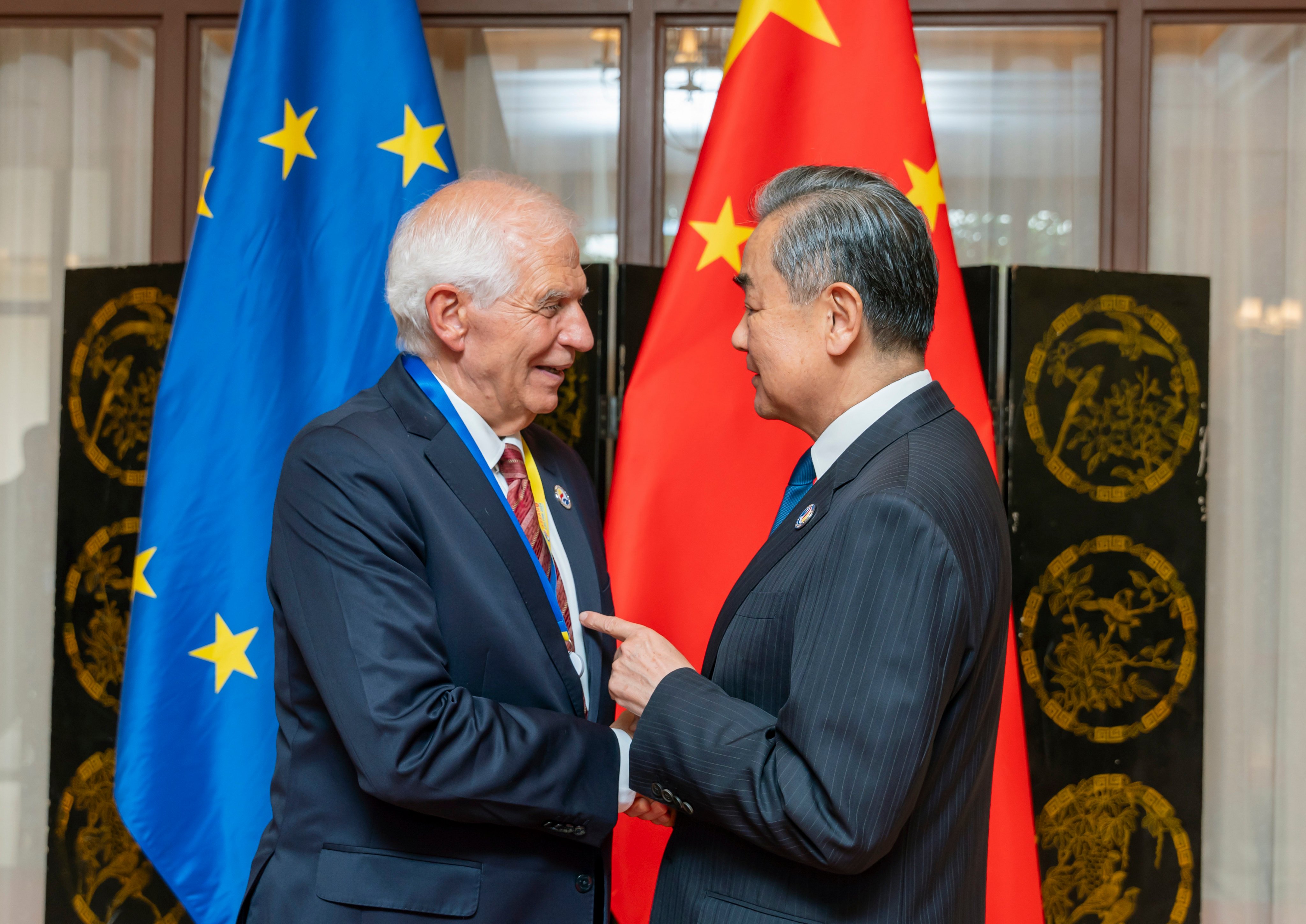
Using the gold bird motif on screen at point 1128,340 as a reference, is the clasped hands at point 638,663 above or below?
below

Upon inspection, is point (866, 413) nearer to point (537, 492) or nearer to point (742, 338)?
point (742, 338)

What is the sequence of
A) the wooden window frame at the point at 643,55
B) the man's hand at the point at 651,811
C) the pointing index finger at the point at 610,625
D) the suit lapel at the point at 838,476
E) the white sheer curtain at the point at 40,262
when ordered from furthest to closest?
1. the white sheer curtain at the point at 40,262
2. the wooden window frame at the point at 643,55
3. the man's hand at the point at 651,811
4. the pointing index finger at the point at 610,625
5. the suit lapel at the point at 838,476

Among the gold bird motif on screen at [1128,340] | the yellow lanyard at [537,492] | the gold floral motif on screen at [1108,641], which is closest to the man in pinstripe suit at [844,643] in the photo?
the yellow lanyard at [537,492]

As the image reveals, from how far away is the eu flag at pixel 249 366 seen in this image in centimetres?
199

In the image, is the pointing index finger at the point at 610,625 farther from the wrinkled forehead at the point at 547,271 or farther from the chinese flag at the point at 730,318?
the chinese flag at the point at 730,318

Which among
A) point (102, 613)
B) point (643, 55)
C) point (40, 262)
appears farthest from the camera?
point (40, 262)

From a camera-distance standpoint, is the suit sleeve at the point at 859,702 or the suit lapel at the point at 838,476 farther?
the suit lapel at the point at 838,476

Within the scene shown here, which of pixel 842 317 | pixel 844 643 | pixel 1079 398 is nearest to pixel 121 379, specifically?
pixel 842 317

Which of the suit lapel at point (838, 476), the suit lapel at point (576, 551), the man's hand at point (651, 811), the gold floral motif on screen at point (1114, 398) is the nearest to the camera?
the suit lapel at point (838, 476)

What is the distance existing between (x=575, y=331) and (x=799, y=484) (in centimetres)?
42

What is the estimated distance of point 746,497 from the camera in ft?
6.49

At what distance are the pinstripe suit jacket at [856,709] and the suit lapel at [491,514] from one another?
0.75 feet

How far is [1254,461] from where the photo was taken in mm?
2527

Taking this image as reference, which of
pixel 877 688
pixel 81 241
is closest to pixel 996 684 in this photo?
pixel 877 688
